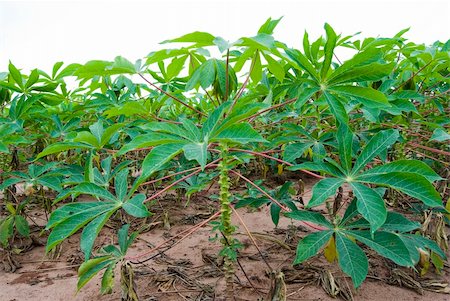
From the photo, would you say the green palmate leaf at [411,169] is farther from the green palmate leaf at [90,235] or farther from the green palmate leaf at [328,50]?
the green palmate leaf at [90,235]

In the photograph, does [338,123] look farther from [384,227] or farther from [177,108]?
[177,108]

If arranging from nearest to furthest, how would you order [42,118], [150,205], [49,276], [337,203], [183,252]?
[337,203] < [49,276] < [183,252] < [42,118] < [150,205]

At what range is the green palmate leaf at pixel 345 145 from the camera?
3.01 ft

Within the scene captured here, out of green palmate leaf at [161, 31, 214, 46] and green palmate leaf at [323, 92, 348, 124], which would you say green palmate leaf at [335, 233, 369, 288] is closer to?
green palmate leaf at [323, 92, 348, 124]

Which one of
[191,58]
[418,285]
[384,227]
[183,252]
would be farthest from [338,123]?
[183,252]

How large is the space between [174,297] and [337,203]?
0.66 meters

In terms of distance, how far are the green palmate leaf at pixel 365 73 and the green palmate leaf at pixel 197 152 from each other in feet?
1.57

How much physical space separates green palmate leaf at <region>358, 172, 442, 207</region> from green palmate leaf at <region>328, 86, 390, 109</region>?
0.66 ft

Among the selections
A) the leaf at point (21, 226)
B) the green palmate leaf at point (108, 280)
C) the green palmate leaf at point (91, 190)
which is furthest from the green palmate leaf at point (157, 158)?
the leaf at point (21, 226)

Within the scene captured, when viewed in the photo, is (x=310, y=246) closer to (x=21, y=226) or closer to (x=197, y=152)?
(x=197, y=152)

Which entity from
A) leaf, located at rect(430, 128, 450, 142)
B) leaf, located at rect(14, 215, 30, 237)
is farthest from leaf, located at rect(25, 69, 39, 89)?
leaf, located at rect(430, 128, 450, 142)

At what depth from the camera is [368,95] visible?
3.06 ft

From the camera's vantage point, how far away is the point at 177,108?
2381 mm

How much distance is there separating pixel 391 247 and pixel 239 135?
0.47m
